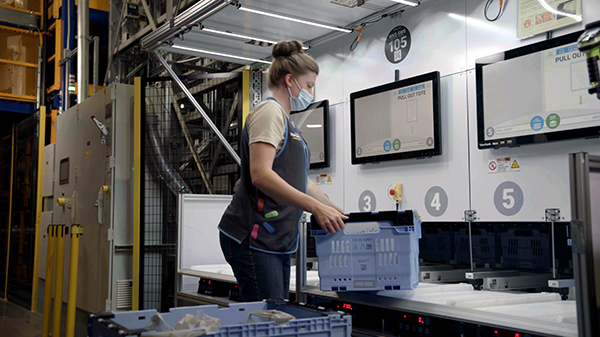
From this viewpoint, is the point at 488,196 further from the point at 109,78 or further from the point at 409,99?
the point at 109,78

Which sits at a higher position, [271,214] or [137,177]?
[137,177]

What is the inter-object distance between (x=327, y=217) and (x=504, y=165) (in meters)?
1.52

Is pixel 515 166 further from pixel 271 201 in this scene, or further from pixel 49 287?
pixel 49 287

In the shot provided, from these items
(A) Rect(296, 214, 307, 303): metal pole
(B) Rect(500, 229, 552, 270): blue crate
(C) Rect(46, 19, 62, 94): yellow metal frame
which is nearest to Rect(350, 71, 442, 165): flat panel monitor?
(B) Rect(500, 229, 552, 270): blue crate

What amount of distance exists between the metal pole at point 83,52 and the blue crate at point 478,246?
209 inches

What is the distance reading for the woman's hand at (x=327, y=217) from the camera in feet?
Result: 6.44

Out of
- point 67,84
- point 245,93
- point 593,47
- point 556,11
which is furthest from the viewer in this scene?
point 67,84

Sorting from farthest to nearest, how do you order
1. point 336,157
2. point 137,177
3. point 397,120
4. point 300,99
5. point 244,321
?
point 137,177, point 336,157, point 397,120, point 300,99, point 244,321

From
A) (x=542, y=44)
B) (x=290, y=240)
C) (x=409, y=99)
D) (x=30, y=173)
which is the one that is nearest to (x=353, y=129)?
(x=409, y=99)

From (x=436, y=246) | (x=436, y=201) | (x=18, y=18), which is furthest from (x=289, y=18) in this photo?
(x=18, y=18)

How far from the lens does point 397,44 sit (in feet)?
12.5

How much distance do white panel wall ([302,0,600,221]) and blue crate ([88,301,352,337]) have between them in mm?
1662

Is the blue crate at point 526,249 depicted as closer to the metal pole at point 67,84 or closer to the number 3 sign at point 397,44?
the number 3 sign at point 397,44

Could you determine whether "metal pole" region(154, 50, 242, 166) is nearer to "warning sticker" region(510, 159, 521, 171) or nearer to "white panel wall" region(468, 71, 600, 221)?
"white panel wall" region(468, 71, 600, 221)
